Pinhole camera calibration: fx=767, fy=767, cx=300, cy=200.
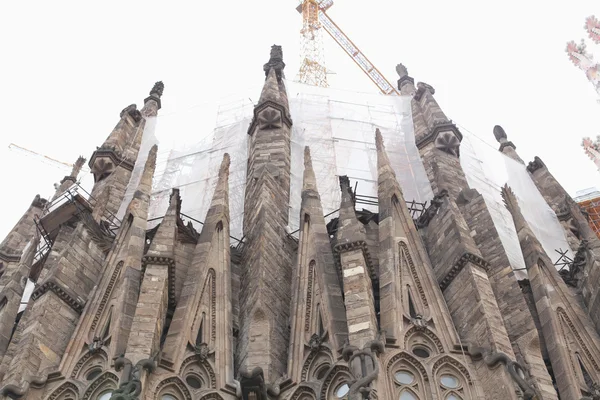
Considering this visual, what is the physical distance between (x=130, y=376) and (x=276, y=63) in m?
18.1

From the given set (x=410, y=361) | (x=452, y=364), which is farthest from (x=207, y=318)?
(x=452, y=364)

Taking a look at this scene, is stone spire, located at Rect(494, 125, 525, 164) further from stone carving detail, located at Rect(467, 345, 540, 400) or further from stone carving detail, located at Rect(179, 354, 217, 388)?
stone carving detail, located at Rect(179, 354, 217, 388)

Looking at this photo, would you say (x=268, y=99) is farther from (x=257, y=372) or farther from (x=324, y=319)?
(x=257, y=372)

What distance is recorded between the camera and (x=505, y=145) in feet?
107

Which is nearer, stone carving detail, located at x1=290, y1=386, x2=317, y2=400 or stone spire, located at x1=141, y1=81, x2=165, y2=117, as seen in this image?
stone carving detail, located at x1=290, y1=386, x2=317, y2=400

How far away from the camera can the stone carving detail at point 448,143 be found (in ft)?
81.6

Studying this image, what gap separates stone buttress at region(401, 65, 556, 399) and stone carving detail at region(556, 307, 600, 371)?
125cm

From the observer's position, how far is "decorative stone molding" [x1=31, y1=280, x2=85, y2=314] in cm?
1712

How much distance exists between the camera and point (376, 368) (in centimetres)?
1327

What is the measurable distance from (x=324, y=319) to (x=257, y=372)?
2.11m

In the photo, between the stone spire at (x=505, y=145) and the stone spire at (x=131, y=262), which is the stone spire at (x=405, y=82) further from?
the stone spire at (x=131, y=262)

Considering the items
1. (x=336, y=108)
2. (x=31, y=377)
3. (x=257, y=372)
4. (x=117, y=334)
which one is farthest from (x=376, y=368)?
(x=336, y=108)

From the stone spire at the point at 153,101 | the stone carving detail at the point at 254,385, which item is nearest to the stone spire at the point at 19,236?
the stone spire at the point at 153,101

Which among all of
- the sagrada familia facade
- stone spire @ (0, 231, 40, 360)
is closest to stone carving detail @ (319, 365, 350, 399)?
the sagrada familia facade
